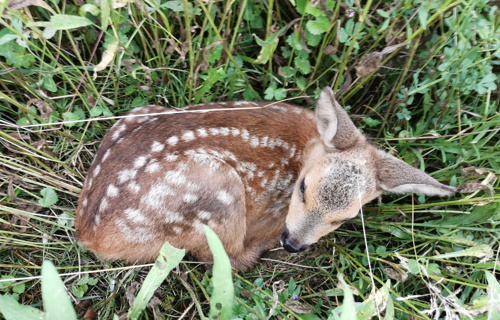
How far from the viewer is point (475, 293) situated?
2.42m

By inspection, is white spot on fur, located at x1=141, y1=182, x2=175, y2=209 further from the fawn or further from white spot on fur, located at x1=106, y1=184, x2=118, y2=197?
white spot on fur, located at x1=106, y1=184, x2=118, y2=197

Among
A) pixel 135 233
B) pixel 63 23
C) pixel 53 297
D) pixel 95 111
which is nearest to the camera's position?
pixel 53 297

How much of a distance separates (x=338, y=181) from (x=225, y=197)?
0.66m

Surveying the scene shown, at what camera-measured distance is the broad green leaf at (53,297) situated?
1.40 m

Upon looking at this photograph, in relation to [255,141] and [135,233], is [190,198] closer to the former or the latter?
[135,233]

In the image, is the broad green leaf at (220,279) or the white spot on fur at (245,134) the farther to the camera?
the white spot on fur at (245,134)

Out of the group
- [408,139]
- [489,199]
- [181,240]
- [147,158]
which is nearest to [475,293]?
[489,199]

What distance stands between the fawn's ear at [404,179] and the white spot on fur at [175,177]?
1132mm

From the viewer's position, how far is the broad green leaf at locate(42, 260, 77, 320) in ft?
4.60

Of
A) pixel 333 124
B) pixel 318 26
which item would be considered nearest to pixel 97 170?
pixel 333 124

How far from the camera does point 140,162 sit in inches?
85.0

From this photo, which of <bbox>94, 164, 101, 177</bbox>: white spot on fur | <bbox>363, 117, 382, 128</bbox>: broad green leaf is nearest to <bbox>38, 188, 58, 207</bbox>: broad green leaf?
<bbox>94, 164, 101, 177</bbox>: white spot on fur

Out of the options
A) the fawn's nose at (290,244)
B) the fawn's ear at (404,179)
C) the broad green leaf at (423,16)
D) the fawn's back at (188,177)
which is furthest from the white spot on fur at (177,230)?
the broad green leaf at (423,16)

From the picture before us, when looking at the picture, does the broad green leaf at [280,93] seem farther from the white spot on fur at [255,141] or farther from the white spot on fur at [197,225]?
the white spot on fur at [197,225]
